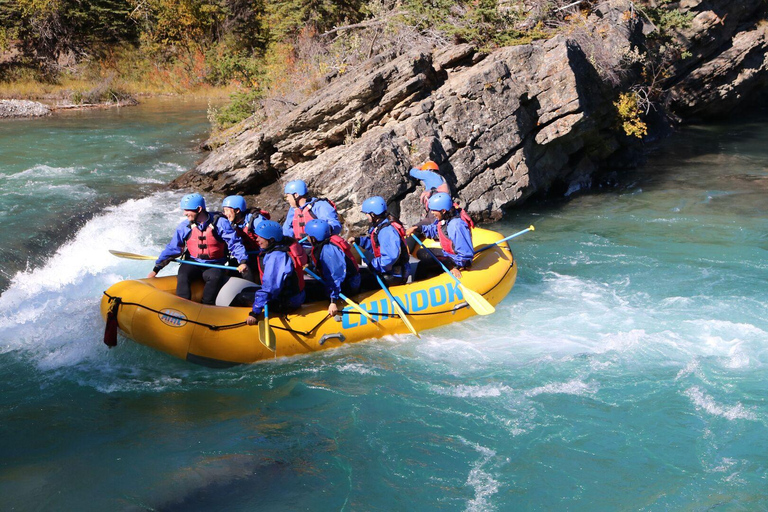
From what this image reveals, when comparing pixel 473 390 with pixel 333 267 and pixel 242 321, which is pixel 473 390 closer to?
pixel 333 267

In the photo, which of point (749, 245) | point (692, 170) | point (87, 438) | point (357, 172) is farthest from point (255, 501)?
point (692, 170)

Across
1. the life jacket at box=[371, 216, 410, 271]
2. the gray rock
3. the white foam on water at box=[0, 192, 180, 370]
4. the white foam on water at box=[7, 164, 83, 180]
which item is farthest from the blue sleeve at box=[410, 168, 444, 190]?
the gray rock

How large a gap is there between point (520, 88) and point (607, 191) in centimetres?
287

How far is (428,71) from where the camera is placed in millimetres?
10812

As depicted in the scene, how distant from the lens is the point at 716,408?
5371 mm

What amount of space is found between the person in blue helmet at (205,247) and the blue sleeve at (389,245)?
138 cm

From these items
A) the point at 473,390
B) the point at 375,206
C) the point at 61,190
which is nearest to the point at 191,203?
the point at 375,206

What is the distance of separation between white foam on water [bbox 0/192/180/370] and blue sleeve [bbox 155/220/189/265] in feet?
3.14

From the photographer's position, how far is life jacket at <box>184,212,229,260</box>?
645 cm

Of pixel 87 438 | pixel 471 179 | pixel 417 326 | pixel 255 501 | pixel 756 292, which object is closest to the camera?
pixel 255 501

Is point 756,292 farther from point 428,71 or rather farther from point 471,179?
point 428,71

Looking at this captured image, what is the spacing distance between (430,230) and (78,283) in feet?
14.3

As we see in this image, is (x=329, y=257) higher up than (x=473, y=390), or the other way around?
(x=329, y=257)

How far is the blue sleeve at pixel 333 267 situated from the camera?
6.09 metres
